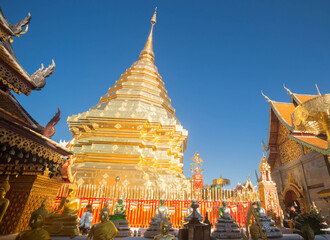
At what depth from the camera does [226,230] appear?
536 cm

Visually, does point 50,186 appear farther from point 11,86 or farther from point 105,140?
point 105,140

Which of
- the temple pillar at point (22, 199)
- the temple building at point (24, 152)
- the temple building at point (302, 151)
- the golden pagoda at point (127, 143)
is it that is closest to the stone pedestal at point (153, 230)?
the temple building at point (24, 152)

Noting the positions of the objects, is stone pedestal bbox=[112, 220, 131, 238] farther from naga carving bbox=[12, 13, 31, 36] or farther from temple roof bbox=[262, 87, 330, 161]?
temple roof bbox=[262, 87, 330, 161]

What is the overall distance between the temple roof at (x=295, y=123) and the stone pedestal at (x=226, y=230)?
5.77m

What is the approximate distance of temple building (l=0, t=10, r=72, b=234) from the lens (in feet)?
12.9

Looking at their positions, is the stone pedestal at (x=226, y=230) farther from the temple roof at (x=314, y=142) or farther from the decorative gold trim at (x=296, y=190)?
the decorative gold trim at (x=296, y=190)

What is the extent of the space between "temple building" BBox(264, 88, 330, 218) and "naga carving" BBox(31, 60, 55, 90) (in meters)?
10.1

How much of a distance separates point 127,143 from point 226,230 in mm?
6712

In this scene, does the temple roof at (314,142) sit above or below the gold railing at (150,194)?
above

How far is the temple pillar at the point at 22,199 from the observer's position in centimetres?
461

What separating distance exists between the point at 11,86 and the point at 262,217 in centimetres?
772

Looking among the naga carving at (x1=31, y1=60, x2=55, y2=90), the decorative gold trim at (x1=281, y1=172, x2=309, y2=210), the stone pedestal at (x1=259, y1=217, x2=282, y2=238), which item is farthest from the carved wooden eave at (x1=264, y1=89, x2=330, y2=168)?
the naga carving at (x1=31, y1=60, x2=55, y2=90)

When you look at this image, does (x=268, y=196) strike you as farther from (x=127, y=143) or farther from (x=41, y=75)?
(x=41, y=75)

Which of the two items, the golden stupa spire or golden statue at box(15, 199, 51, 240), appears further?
the golden stupa spire
